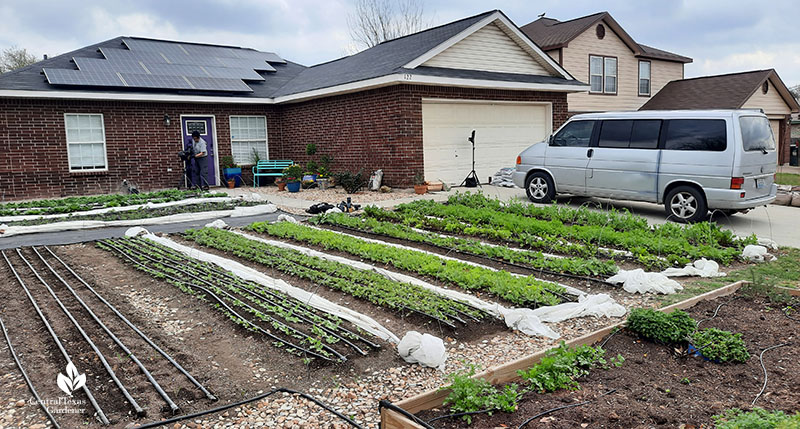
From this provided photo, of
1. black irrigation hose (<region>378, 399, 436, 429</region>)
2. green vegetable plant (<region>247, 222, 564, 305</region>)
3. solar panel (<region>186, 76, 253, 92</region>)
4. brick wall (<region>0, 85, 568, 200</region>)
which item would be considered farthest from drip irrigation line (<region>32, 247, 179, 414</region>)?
solar panel (<region>186, 76, 253, 92</region>)

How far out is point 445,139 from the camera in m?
14.7

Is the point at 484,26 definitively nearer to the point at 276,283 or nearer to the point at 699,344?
the point at 276,283

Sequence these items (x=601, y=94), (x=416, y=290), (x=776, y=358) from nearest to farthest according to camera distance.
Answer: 1. (x=776, y=358)
2. (x=416, y=290)
3. (x=601, y=94)

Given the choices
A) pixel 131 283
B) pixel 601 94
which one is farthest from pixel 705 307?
pixel 601 94

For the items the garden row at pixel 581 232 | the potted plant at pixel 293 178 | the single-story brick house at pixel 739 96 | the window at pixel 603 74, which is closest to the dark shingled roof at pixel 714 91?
the single-story brick house at pixel 739 96

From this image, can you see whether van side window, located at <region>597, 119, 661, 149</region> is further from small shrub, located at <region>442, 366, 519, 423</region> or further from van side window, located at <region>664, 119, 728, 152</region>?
small shrub, located at <region>442, 366, 519, 423</region>

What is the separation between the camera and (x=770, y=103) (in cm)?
2409

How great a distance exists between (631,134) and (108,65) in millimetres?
14184

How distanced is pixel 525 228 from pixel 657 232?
1.76 m

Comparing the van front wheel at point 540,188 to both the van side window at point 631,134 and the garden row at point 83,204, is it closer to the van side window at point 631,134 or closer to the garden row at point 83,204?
the van side window at point 631,134

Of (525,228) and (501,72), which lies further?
(501,72)

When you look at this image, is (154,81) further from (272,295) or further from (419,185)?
(272,295)

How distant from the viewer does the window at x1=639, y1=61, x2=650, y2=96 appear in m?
24.3

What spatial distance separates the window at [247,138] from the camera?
676 inches
